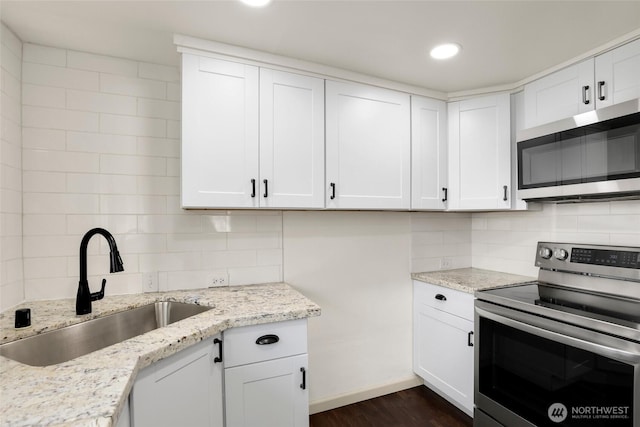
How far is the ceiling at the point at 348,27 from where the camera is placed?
55.1 inches

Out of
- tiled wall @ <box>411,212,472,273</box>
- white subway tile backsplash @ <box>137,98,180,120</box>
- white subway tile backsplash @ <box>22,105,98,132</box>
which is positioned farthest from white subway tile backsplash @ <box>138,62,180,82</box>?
tiled wall @ <box>411,212,472,273</box>

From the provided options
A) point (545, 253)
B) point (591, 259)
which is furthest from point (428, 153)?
point (591, 259)

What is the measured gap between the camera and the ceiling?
1.40 metres

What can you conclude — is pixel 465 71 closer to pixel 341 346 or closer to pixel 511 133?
pixel 511 133

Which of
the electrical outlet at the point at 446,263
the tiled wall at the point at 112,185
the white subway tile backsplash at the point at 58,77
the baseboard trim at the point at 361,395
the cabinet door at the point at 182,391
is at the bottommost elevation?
the baseboard trim at the point at 361,395

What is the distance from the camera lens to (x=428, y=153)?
→ 7.58 feet

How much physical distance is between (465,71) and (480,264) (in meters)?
1.53

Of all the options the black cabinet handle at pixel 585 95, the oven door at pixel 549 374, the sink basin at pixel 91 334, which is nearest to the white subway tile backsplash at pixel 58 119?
the sink basin at pixel 91 334

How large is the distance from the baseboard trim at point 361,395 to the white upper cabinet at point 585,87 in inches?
80.5

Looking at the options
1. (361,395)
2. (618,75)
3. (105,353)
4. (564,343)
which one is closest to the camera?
(105,353)

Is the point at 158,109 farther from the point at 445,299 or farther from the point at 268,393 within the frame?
the point at 445,299

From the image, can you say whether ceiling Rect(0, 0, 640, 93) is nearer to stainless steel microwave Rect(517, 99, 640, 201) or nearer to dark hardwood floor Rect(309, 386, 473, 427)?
stainless steel microwave Rect(517, 99, 640, 201)

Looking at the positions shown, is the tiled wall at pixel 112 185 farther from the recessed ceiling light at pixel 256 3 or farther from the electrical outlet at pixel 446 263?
the electrical outlet at pixel 446 263

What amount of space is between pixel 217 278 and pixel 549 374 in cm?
183
